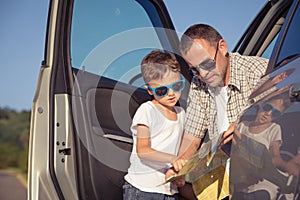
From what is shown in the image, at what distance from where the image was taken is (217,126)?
9.91ft

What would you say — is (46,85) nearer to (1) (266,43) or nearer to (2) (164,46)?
(2) (164,46)

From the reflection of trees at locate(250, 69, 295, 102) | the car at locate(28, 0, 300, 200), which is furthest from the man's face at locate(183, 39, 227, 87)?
the reflection of trees at locate(250, 69, 295, 102)

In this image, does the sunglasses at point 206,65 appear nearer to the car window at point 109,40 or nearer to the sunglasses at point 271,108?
the car window at point 109,40

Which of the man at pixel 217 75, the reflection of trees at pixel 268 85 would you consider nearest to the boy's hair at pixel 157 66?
the man at pixel 217 75

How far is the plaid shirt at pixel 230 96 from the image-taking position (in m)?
2.89

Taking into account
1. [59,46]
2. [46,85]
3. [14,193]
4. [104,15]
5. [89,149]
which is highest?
Answer: [104,15]

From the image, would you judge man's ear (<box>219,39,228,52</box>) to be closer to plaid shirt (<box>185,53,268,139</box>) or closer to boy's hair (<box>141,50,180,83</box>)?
plaid shirt (<box>185,53,268,139</box>)

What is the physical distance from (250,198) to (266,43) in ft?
7.72

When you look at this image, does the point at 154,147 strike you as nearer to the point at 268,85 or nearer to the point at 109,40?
the point at 109,40

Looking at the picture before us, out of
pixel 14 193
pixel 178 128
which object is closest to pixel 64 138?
pixel 14 193

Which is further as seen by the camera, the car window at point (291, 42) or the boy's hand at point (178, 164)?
the boy's hand at point (178, 164)

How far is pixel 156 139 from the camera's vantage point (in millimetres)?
3041

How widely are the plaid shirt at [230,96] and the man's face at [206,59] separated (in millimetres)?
104

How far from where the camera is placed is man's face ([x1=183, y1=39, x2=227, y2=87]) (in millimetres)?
2844
